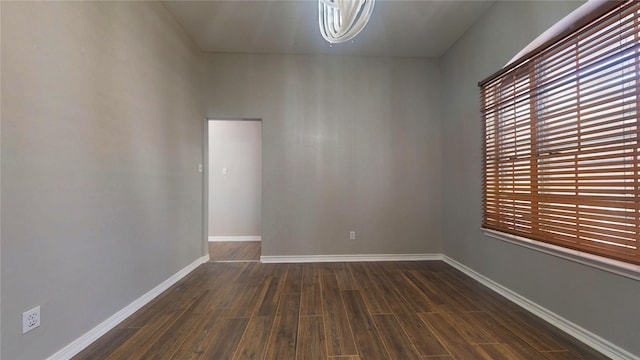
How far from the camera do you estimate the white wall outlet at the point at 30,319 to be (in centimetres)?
135

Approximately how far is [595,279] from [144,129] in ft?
12.3

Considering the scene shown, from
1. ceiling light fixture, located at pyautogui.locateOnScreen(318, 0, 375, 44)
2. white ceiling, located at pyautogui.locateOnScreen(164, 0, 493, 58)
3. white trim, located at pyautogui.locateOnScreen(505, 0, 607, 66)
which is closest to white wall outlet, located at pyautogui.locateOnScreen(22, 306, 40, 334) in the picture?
ceiling light fixture, located at pyautogui.locateOnScreen(318, 0, 375, 44)

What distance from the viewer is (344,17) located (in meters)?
→ 1.76

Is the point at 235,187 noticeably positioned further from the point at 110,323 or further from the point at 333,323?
the point at 333,323

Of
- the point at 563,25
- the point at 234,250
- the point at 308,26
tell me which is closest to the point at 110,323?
the point at 234,250

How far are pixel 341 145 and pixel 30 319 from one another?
3220 millimetres

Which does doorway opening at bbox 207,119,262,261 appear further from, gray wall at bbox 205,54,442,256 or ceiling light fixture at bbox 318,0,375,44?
ceiling light fixture at bbox 318,0,375,44

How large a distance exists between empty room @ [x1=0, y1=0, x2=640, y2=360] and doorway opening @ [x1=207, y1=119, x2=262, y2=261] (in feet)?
2.80

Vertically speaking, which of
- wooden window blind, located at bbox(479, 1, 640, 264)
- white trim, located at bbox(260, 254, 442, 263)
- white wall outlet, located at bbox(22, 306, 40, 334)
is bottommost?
white trim, located at bbox(260, 254, 442, 263)

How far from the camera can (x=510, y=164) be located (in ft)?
7.98

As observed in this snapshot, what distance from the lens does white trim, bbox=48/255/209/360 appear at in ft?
5.24

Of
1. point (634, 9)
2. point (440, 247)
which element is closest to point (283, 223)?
point (440, 247)

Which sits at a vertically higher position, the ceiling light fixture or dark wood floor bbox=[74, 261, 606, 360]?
the ceiling light fixture

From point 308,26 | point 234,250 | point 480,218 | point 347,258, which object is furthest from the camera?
point 234,250
